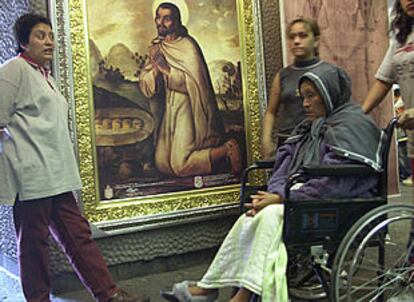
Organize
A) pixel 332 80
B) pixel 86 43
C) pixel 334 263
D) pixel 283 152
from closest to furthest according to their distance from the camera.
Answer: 1. pixel 334 263
2. pixel 332 80
3. pixel 283 152
4. pixel 86 43

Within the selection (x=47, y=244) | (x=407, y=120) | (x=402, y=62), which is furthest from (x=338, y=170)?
(x=47, y=244)

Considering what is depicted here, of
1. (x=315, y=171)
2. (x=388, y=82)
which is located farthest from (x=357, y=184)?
(x=388, y=82)

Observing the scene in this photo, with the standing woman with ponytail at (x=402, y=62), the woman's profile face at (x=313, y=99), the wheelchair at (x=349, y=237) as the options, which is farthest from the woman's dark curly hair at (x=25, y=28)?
the standing woman with ponytail at (x=402, y=62)

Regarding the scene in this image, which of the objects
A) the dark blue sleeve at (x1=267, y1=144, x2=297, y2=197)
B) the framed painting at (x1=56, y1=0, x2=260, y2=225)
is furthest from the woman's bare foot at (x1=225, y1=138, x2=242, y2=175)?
the dark blue sleeve at (x1=267, y1=144, x2=297, y2=197)

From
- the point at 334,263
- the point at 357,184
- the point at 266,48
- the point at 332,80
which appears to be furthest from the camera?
the point at 266,48

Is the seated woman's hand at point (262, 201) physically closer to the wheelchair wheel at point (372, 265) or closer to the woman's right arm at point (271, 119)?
the wheelchair wheel at point (372, 265)

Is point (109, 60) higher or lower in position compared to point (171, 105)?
higher

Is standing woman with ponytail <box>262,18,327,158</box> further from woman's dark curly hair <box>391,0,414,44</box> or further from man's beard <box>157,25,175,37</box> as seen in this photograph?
man's beard <box>157,25,175,37</box>

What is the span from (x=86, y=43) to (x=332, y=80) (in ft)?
4.43

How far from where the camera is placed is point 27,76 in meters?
2.21

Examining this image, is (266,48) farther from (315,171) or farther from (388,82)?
(315,171)

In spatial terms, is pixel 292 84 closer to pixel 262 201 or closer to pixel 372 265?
pixel 262 201

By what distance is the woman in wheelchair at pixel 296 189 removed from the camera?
1807 mm

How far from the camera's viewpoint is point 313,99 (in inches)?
83.8
